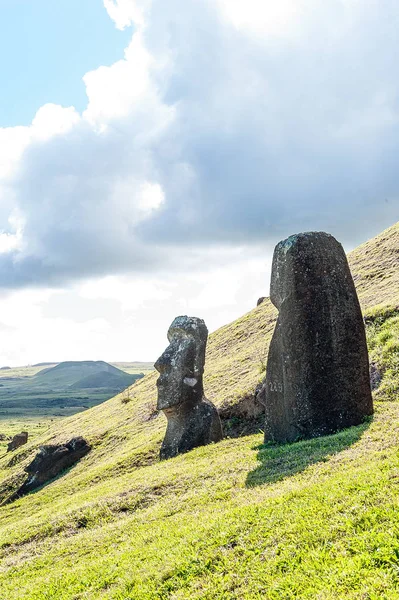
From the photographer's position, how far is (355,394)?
11.9 meters

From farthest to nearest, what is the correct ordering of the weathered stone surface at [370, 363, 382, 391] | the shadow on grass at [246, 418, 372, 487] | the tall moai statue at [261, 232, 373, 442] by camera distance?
1. the weathered stone surface at [370, 363, 382, 391]
2. the tall moai statue at [261, 232, 373, 442]
3. the shadow on grass at [246, 418, 372, 487]

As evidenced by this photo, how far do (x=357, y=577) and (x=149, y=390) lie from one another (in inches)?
1257

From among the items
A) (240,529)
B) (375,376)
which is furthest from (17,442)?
(240,529)

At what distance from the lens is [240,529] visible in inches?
A: 256

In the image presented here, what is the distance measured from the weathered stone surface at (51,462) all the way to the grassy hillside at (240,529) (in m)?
6.03

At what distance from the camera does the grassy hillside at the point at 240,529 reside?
16.9ft

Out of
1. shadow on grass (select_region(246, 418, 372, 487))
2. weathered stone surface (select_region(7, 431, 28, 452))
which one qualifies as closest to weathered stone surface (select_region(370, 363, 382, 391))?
shadow on grass (select_region(246, 418, 372, 487))

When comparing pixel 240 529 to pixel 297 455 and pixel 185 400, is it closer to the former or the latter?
pixel 297 455

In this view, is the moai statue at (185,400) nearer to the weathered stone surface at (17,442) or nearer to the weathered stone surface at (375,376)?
the weathered stone surface at (375,376)

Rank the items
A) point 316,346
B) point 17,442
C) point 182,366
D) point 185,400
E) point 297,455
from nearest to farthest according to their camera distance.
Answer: point 297,455
point 316,346
point 185,400
point 182,366
point 17,442

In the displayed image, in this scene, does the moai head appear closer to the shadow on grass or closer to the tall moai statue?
the tall moai statue

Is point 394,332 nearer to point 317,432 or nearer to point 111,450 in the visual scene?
point 317,432

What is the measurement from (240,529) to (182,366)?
9.83m

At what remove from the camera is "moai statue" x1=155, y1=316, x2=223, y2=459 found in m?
15.9
